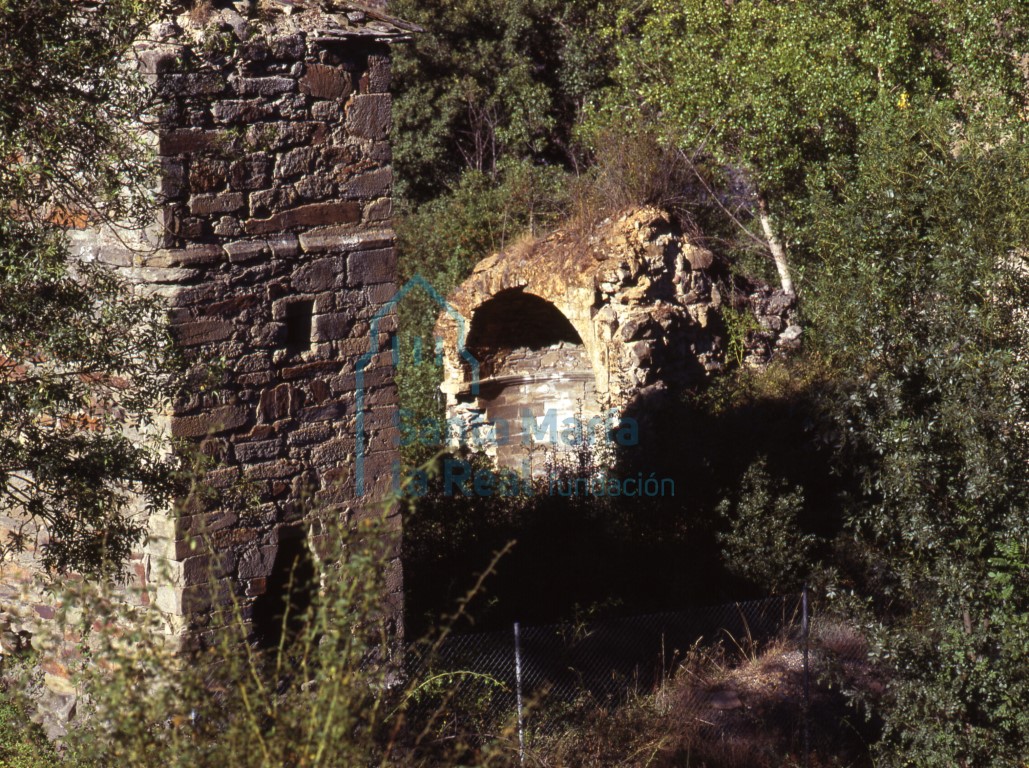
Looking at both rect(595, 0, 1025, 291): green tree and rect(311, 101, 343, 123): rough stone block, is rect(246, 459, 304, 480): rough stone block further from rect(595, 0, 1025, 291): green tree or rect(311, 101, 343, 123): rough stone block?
rect(595, 0, 1025, 291): green tree

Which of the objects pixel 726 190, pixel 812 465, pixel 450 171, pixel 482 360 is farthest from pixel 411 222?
pixel 812 465

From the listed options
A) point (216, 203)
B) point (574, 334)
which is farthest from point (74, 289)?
point (574, 334)

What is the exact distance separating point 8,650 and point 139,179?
11.1ft

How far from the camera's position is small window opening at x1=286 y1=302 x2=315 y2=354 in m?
6.82

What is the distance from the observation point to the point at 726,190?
579 inches

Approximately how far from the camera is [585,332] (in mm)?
12828

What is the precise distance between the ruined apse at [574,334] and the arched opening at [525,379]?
0.04 ft

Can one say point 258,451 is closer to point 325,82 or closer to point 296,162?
point 296,162

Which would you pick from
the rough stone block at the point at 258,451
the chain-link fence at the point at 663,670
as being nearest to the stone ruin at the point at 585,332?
the chain-link fence at the point at 663,670

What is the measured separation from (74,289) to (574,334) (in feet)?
30.9

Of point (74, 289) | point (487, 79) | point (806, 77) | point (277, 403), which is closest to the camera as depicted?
point (74, 289)

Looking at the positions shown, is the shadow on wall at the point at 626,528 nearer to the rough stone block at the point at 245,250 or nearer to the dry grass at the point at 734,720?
the dry grass at the point at 734,720

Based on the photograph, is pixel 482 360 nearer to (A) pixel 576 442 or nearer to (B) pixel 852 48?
(A) pixel 576 442

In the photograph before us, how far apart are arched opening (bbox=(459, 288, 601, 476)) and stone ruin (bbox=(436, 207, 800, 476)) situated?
0.01m
